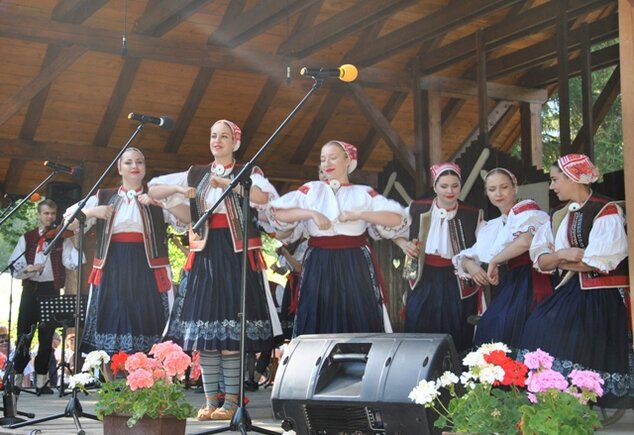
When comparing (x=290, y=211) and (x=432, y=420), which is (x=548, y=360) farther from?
(x=290, y=211)

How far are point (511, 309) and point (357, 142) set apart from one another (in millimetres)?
7921

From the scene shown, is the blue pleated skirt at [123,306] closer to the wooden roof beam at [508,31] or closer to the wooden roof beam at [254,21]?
the wooden roof beam at [254,21]

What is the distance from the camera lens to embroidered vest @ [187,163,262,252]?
4688 millimetres

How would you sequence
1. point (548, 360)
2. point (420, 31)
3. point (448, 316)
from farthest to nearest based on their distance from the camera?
point (420, 31)
point (448, 316)
point (548, 360)

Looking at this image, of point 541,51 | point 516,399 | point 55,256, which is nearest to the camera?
point 516,399

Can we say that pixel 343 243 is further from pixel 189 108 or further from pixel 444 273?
pixel 189 108

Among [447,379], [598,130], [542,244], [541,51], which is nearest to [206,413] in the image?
[542,244]

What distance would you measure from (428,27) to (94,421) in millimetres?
5236

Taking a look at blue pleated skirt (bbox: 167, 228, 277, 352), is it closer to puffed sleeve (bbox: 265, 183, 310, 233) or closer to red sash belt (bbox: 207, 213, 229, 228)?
red sash belt (bbox: 207, 213, 229, 228)

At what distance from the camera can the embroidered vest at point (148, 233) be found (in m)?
5.34

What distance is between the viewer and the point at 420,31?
9000mm

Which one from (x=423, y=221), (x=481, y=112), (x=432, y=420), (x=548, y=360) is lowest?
(x=432, y=420)

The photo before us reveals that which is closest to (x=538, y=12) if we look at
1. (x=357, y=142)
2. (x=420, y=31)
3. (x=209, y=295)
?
(x=420, y=31)

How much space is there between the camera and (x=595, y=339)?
430cm
